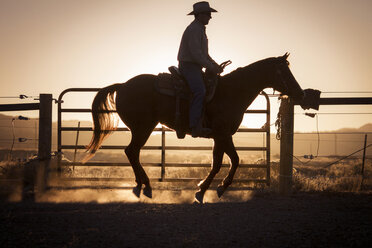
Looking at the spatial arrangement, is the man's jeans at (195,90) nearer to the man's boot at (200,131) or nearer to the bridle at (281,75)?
the man's boot at (200,131)

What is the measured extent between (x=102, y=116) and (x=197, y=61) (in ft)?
7.21

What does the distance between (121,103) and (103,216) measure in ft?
7.32

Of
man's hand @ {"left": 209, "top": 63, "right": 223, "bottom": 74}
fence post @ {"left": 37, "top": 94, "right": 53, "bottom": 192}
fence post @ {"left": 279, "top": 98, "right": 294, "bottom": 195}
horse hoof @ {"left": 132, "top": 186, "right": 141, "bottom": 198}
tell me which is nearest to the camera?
man's hand @ {"left": 209, "top": 63, "right": 223, "bottom": 74}

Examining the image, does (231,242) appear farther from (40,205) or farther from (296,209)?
(40,205)

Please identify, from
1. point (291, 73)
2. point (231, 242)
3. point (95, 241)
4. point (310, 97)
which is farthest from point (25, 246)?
point (310, 97)

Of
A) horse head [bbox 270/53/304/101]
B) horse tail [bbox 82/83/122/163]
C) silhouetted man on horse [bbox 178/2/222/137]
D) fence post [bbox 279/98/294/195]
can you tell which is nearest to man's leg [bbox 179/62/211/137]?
silhouetted man on horse [bbox 178/2/222/137]

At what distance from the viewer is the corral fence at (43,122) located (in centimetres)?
773

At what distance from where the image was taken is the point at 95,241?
378 cm

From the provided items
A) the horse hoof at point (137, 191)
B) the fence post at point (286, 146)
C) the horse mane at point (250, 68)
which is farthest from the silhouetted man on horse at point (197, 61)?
the fence post at point (286, 146)

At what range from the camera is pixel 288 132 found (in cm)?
750

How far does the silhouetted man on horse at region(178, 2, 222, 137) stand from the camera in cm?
602

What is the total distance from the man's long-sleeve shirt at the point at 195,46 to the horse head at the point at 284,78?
1182mm

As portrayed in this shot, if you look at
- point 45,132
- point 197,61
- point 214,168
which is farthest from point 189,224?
point 45,132

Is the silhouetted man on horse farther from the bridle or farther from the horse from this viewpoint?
the bridle
